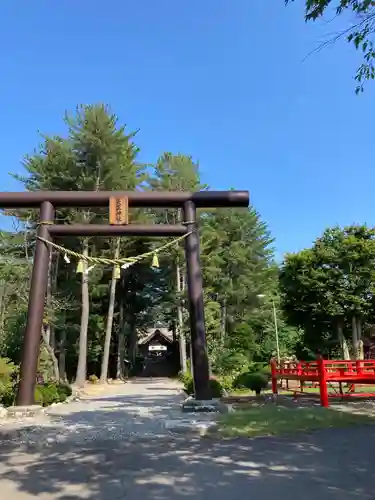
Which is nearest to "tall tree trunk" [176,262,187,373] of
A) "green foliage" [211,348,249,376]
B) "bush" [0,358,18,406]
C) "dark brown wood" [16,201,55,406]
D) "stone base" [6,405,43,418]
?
"green foliage" [211,348,249,376]

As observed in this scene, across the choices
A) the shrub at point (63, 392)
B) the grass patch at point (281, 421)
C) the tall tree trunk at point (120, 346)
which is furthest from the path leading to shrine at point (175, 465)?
the tall tree trunk at point (120, 346)

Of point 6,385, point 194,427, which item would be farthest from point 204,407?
point 6,385

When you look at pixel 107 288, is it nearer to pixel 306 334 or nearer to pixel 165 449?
pixel 306 334

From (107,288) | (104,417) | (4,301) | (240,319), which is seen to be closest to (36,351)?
(104,417)

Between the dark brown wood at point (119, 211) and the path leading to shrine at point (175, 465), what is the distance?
510 centimetres

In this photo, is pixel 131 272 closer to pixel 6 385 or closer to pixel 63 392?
pixel 63 392

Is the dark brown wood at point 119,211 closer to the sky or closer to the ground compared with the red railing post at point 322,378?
closer to the sky

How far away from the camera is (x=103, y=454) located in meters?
6.37

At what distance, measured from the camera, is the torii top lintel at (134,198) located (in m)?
11.2

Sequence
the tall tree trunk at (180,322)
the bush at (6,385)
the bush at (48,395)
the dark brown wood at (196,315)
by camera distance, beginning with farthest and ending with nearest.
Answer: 1. the tall tree trunk at (180,322)
2. the bush at (48,395)
3. the bush at (6,385)
4. the dark brown wood at (196,315)

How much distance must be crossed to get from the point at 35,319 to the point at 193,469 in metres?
6.64

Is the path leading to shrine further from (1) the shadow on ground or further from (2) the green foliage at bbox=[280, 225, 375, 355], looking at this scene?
(2) the green foliage at bbox=[280, 225, 375, 355]

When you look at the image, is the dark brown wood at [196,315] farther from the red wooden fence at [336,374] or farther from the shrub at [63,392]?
the shrub at [63,392]

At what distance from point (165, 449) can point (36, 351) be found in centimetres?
522
